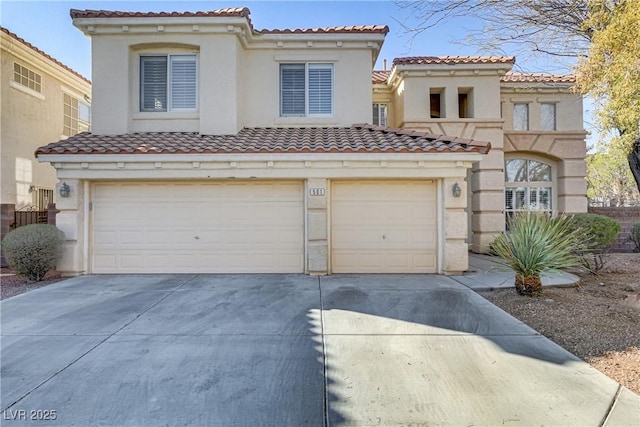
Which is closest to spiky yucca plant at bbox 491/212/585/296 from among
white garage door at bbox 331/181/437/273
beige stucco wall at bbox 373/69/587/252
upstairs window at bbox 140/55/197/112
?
white garage door at bbox 331/181/437/273

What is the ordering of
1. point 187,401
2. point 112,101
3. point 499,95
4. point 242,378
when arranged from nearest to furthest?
point 187,401, point 242,378, point 112,101, point 499,95

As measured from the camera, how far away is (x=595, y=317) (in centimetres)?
583

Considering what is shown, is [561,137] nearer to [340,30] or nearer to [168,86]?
[340,30]

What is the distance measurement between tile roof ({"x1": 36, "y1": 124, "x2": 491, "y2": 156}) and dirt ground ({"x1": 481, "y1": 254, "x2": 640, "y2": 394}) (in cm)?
386

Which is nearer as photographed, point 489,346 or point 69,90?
point 489,346

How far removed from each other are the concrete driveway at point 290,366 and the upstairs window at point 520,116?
9.54 meters

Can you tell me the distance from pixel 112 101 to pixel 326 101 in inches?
265

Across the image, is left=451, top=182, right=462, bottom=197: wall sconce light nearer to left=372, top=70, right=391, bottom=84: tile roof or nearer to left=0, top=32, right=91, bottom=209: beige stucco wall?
left=372, top=70, right=391, bottom=84: tile roof

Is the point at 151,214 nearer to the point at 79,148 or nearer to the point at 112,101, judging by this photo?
the point at 79,148

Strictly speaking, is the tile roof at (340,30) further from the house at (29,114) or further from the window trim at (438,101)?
the house at (29,114)

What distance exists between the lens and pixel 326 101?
38.7ft

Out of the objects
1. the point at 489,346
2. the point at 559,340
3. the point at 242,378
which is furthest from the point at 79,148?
Answer: the point at 559,340

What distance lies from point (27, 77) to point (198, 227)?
10863 millimetres

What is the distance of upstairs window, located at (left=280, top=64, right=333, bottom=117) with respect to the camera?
11773 millimetres
